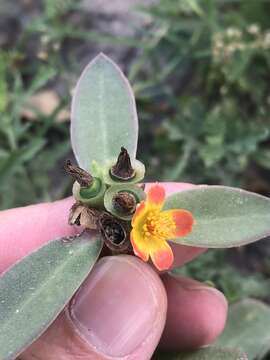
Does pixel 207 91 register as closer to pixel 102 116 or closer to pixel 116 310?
pixel 102 116

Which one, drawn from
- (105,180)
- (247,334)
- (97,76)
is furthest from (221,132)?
(105,180)

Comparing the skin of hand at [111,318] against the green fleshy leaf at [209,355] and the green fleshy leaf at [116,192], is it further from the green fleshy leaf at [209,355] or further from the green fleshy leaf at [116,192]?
the green fleshy leaf at [209,355]

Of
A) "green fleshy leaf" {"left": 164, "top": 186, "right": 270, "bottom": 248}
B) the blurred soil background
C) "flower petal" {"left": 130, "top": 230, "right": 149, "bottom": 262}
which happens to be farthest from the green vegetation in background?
"flower petal" {"left": 130, "top": 230, "right": 149, "bottom": 262}

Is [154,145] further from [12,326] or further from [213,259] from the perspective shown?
[12,326]

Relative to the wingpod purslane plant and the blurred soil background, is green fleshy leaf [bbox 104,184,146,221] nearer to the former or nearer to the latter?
the wingpod purslane plant

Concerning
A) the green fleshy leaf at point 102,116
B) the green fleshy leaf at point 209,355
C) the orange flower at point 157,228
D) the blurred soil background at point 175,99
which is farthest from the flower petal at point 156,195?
the blurred soil background at point 175,99

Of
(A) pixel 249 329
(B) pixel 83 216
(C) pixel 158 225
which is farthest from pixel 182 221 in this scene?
(A) pixel 249 329

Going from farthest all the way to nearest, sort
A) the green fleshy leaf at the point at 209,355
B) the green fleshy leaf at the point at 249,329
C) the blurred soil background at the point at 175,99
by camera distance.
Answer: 1. the blurred soil background at the point at 175,99
2. the green fleshy leaf at the point at 249,329
3. the green fleshy leaf at the point at 209,355
